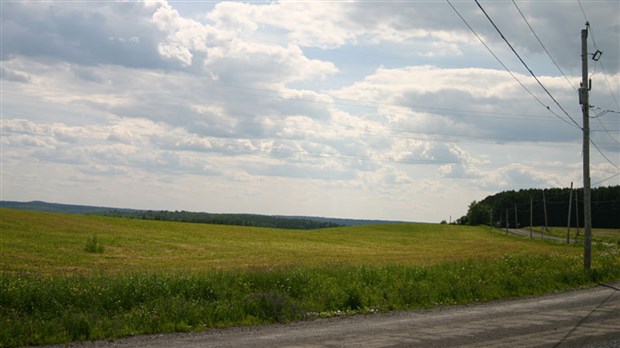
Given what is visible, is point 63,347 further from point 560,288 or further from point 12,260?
point 12,260

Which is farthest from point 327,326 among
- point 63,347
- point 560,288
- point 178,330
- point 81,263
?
point 81,263

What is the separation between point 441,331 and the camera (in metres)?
12.2

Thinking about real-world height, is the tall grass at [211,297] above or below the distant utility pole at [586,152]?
below

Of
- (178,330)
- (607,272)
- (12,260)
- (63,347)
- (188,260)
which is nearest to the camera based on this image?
(63,347)

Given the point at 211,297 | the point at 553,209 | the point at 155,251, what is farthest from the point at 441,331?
the point at 553,209

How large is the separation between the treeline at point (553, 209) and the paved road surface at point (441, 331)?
139 m

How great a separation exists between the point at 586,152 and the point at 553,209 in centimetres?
16009

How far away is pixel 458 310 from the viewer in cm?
1539

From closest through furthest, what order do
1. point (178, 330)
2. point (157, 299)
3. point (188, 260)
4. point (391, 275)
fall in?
point (178, 330) < point (157, 299) < point (391, 275) < point (188, 260)

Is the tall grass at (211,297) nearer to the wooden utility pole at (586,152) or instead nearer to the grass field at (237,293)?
the grass field at (237,293)

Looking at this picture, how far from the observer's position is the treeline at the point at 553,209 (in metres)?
155

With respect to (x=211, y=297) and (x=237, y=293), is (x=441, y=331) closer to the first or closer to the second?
(x=237, y=293)

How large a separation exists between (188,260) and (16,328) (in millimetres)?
29690

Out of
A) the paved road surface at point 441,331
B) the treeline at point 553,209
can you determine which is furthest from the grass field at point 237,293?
the treeline at point 553,209
